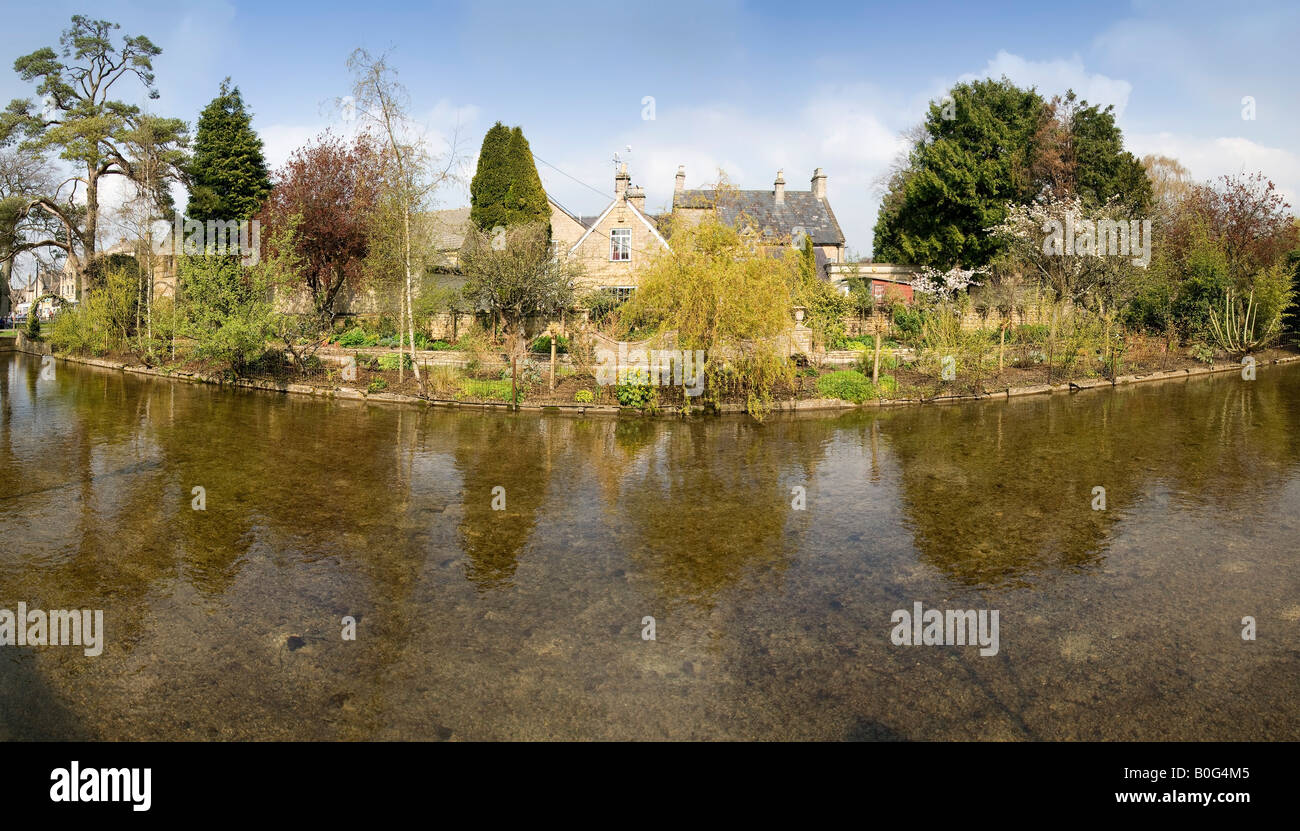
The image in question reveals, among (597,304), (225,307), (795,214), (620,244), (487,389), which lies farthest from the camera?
(795,214)

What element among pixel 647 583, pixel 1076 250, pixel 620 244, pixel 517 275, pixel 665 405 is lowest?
pixel 647 583

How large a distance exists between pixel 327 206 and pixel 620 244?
11.9 m

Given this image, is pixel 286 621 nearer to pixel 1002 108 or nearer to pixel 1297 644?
pixel 1297 644

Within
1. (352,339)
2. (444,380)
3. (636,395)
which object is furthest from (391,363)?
(636,395)

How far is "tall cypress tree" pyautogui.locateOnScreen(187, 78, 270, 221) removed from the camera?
3422cm

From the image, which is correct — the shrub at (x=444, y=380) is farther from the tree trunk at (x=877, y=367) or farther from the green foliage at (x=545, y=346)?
the tree trunk at (x=877, y=367)

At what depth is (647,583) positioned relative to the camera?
7.23 m

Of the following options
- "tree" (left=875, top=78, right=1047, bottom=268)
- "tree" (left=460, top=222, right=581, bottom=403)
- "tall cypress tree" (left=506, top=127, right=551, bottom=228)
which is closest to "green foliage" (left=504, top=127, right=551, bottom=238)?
"tall cypress tree" (left=506, top=127, right=551, bottom=228)

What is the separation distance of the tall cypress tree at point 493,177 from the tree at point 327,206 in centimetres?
415

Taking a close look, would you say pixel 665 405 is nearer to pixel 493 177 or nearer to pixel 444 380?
pixel 444 380

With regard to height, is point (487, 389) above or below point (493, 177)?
below

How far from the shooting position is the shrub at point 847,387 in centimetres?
1839

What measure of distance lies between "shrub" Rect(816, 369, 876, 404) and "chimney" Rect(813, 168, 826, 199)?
2714cm
